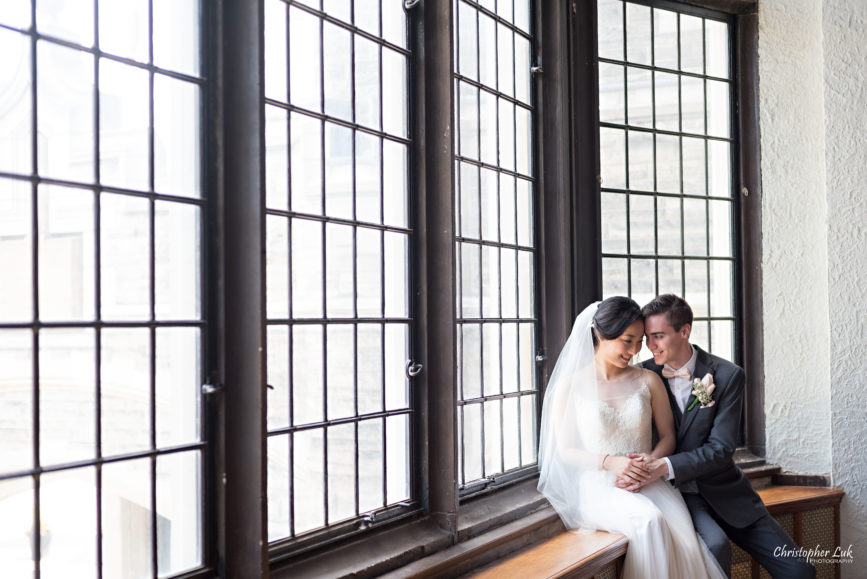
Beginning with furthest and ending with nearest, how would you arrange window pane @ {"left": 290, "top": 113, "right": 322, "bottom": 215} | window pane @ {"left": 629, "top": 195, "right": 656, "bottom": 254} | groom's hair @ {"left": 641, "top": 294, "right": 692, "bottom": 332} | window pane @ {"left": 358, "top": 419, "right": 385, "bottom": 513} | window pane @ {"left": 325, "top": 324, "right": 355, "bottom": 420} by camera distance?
1. window pane @ {"left": 629, "top": 195, "right": 656, "bottom": 254}
2. groom's hair @ {"left": 641, "top": 294, "right": 692, "bottom": 332}
3. window pane @ {"left": 358, "top": 419, "right": 385, "bottom": 513}
4. window pane @ {"left": 325, "top": 324, "right": 355, "bottom": 420}
5. window pane @ {"left": 290, "top": 113, "right": 322, "bottom": 215}

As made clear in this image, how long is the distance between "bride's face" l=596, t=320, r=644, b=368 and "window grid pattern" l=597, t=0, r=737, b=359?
0.66 meters

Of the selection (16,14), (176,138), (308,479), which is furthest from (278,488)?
(16,14)

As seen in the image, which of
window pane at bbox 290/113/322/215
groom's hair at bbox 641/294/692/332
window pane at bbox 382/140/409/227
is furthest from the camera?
groom's hair at bbox 641/294/692/332

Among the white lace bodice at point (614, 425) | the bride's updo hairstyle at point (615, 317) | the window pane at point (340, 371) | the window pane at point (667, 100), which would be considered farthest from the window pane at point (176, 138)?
the window pane at point (667, 100)

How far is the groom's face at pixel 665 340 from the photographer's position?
11.4 ft

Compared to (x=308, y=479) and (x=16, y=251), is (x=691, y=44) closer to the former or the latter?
(x=308, y=479)

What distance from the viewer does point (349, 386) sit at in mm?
2580

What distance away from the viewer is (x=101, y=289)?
6.04 ft

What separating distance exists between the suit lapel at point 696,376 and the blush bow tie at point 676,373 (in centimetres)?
3

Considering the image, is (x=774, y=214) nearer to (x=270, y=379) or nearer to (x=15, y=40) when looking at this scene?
(x=270, y=379)

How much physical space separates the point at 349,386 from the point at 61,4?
1.39m

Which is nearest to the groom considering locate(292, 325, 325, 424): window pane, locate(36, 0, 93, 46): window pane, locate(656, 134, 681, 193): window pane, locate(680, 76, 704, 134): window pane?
locate(656, 134, 681, 193): window pane

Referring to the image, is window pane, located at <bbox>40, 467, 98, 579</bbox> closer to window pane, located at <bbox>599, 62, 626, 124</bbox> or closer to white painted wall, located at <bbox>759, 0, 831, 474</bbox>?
window pane, located at <bbox>599, 62, 626, 124</bbox>

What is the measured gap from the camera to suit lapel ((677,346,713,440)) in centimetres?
345
